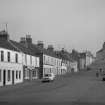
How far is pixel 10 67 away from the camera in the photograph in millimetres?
49969

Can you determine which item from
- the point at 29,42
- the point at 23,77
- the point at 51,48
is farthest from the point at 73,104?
the point at 51,48

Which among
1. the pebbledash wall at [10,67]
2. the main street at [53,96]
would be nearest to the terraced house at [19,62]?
the pebbledash wall at [10,67]

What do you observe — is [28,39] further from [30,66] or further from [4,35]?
[4,35]

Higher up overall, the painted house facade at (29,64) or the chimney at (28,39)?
the chimney at (28,39)

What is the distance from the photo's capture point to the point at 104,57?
184m

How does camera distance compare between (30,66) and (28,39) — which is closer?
(30,66)

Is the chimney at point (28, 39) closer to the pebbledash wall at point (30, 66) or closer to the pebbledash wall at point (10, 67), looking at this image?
the pebbledash wall at point (30, 66)

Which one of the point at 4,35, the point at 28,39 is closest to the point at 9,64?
the point at 4,35

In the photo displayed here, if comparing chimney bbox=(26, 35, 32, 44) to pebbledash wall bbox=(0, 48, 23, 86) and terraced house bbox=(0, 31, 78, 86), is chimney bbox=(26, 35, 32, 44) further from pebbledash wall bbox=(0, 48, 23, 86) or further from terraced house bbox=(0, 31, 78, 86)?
pebbledash wall bbox=(0, 48, 23, 86)

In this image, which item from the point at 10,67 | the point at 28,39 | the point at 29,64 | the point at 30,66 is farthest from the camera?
the point at 28,39

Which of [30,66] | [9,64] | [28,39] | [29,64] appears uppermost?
[28,39]

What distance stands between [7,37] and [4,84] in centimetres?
1372

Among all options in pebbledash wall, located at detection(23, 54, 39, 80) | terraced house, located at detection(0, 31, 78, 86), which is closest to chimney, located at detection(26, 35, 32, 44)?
terraced house, located at detection(0, 31, 78, 86)

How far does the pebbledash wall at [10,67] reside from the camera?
46.2 m
